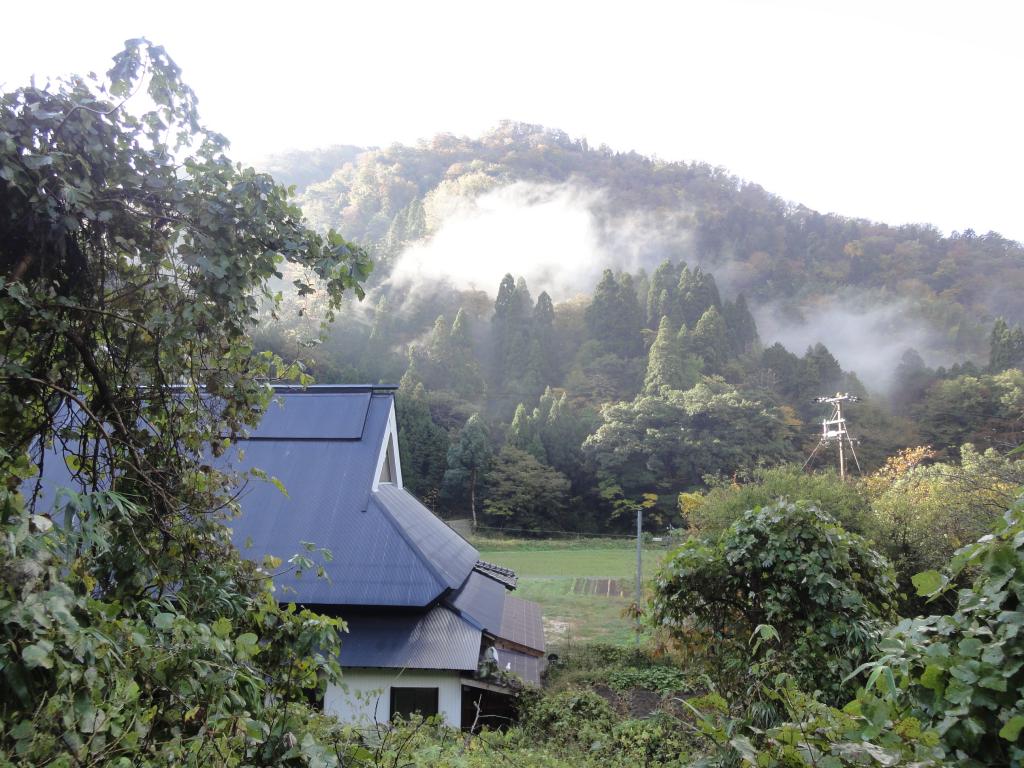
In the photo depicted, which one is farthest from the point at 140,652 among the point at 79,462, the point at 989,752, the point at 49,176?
the point at 989,752

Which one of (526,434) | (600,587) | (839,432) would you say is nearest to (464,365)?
(526,434)

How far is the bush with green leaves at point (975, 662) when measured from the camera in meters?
1.61

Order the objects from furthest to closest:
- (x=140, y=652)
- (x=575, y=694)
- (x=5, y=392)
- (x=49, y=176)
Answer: (x=575, y=694)
(x=5, y=392)
(x=49, y=176)
(x=140, y=652)

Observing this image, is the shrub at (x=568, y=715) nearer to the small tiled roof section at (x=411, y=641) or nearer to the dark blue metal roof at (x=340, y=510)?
the small tiled roof section at (x=411, y=641)

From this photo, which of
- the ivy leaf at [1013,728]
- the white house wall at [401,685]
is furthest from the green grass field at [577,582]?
the ivy leaf at [1013,728]

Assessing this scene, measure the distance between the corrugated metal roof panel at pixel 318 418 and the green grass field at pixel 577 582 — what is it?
17.0ft

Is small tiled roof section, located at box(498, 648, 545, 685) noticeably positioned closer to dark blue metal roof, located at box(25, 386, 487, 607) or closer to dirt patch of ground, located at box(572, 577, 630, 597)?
dark blue metal roof, located at box(25, 386, 487, 607)

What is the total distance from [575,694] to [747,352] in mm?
36161

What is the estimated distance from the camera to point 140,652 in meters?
1.85

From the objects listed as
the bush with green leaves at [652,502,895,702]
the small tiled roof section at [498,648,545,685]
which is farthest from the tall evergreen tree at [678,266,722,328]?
the bush with green leaves at [652,502,895,702]

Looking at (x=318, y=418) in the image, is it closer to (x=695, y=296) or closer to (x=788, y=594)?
(x=788, y=594)

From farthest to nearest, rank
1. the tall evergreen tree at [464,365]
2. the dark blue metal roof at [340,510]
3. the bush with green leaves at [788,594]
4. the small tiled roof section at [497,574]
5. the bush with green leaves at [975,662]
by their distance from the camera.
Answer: the tall evergreen tree at [464,365] < the small tiled roof section at [497,574] < the dark blue metal roof at [340,510] < the bush with green leaves at [788,594] < the bush with green leaves at [975,662]

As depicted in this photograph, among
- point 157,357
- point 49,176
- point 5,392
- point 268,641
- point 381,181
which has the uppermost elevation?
point 381,181

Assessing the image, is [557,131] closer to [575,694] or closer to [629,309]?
[629,309]
